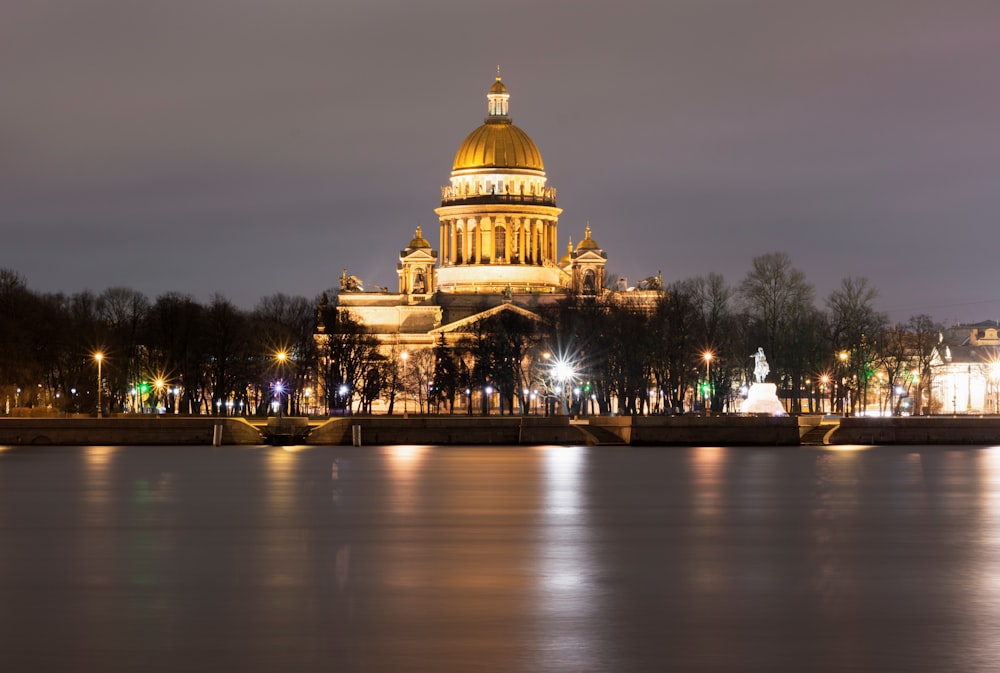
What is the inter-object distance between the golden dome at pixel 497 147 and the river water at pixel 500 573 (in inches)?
5159

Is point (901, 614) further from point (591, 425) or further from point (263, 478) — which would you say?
point (591, 425)

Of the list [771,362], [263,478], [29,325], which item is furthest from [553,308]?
[263,478]

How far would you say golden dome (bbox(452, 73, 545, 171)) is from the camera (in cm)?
18675

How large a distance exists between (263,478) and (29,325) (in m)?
48.9

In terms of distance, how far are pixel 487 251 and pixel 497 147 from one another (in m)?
11.3

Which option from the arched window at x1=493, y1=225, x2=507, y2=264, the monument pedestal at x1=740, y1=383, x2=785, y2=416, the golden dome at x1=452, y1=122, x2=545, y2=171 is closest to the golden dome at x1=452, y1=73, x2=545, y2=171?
the golden dome at x1=452, y1=122, x2=545, y2=171

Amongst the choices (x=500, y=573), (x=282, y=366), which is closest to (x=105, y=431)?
(x=282, y=366)

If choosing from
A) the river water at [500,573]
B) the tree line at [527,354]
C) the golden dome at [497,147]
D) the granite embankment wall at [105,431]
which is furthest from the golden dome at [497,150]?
the river water at [500,573]

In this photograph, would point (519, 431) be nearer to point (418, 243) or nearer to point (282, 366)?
point (282, 366)

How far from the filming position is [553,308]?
141375 mm

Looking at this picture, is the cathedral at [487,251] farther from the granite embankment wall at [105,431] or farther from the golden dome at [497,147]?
the granite embankment wall at [105,431]

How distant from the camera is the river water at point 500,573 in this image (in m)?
22.9

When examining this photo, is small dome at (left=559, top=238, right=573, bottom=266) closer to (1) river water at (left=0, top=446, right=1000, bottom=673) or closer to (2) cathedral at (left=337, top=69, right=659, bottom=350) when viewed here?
(2) cathedral at (left=337, top=69, right=659, bottom=350)

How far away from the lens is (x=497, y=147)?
187000 mm
